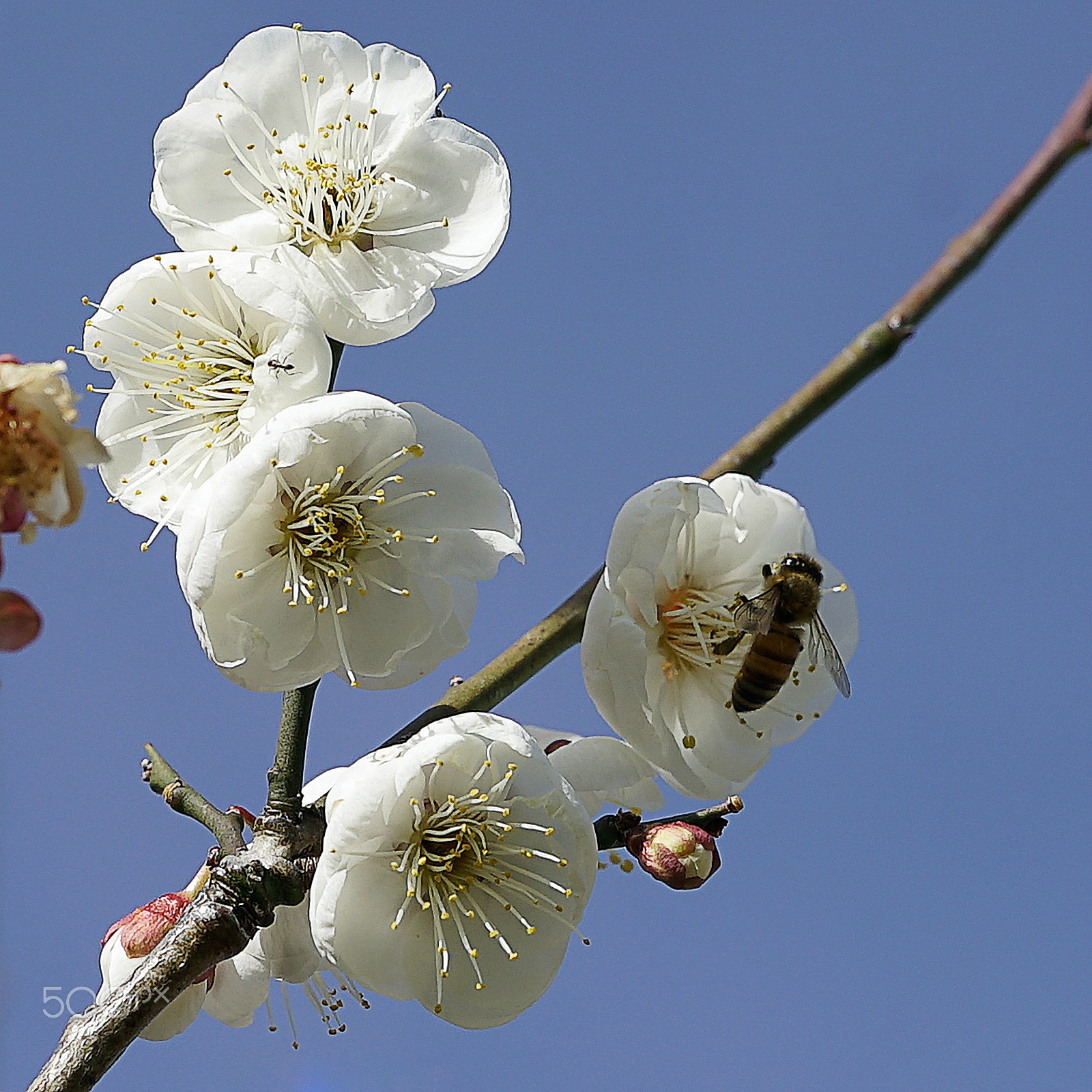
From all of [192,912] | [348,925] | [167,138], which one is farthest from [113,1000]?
[167,138]

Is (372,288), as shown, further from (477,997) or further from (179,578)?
(477,997)

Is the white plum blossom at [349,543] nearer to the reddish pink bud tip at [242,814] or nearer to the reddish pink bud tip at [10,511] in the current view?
the reddish pink bud tip at [242,814]

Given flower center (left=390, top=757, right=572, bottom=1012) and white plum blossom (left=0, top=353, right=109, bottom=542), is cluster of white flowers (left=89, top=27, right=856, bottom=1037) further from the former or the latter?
white plum blossom (left=0, top=353, right=109, bottom=542)

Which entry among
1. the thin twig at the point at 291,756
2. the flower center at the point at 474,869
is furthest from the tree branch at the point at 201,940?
the flower center at the point at 474,869

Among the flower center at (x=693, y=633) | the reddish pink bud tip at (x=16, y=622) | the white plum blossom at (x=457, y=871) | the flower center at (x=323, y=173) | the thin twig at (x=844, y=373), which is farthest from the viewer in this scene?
the flower center at (x=323, y=173)

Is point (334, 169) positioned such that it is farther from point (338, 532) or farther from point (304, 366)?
point (338, 532)

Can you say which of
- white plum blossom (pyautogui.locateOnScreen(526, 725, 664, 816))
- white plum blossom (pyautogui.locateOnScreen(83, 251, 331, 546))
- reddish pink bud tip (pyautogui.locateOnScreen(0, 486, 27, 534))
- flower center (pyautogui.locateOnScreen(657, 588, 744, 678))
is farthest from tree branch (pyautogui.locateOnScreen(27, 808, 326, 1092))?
reddish pink bud tip (pyautogui.locateOnScreen(0, 486, 27, 534))

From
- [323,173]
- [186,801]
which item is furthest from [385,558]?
[323,173]
